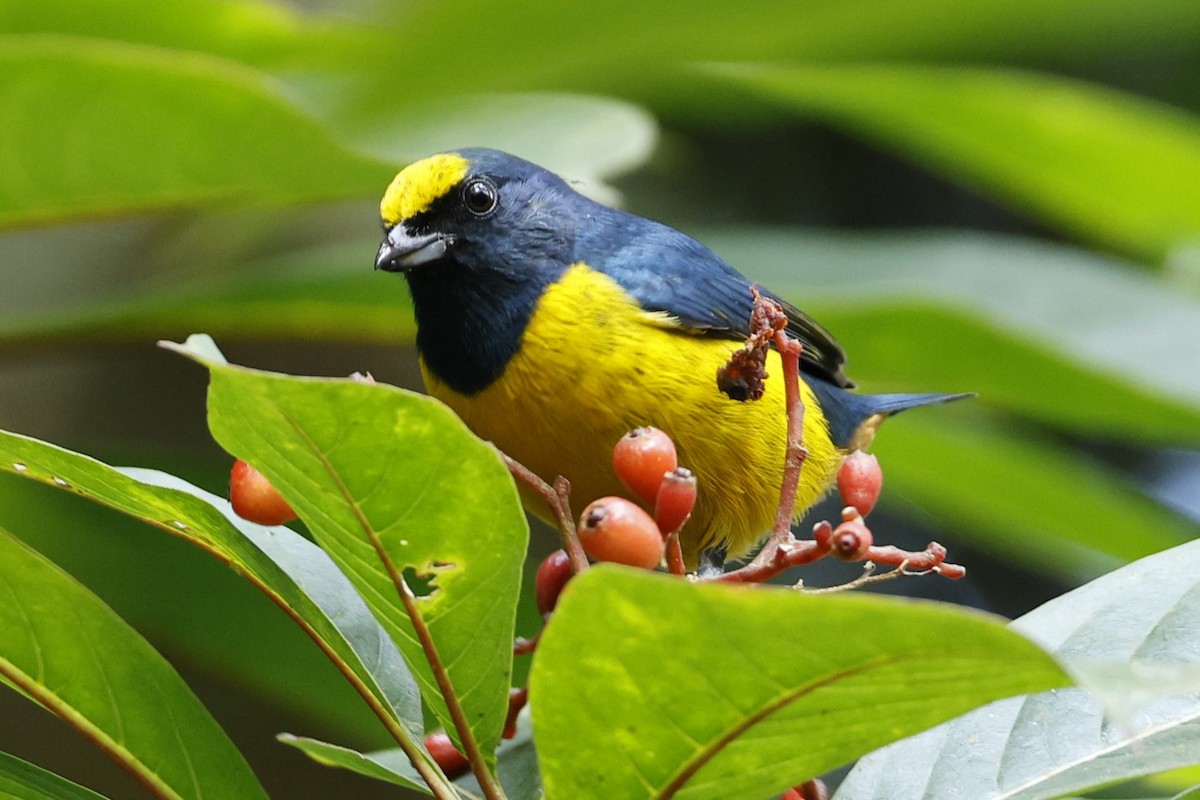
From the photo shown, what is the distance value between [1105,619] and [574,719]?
627mm

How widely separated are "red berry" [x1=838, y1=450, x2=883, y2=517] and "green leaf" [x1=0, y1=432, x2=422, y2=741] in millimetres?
487

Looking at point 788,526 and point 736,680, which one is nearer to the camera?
point 736,680

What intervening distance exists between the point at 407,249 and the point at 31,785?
904mm

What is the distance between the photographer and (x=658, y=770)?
3.51 feet

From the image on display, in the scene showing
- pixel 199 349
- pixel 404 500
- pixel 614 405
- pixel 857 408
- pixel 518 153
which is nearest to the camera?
pixel 199 349

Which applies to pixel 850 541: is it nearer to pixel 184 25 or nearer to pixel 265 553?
pixel 265 553

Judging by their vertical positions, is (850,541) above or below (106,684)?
above

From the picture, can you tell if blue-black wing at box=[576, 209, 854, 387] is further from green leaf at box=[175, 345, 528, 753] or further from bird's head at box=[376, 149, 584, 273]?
green leaf at box=[175, 345, 528, 753]

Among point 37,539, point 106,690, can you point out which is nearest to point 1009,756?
point 106,690

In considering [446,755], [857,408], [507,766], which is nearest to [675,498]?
[446,755]

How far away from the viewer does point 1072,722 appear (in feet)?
4.40

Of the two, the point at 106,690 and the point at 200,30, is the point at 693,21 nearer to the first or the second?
the point at 106,690

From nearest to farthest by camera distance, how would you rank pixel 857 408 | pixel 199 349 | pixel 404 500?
pixel 199 349, pixel 404 500, pixel 857 408

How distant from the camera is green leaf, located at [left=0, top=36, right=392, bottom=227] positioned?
1.91 metres
